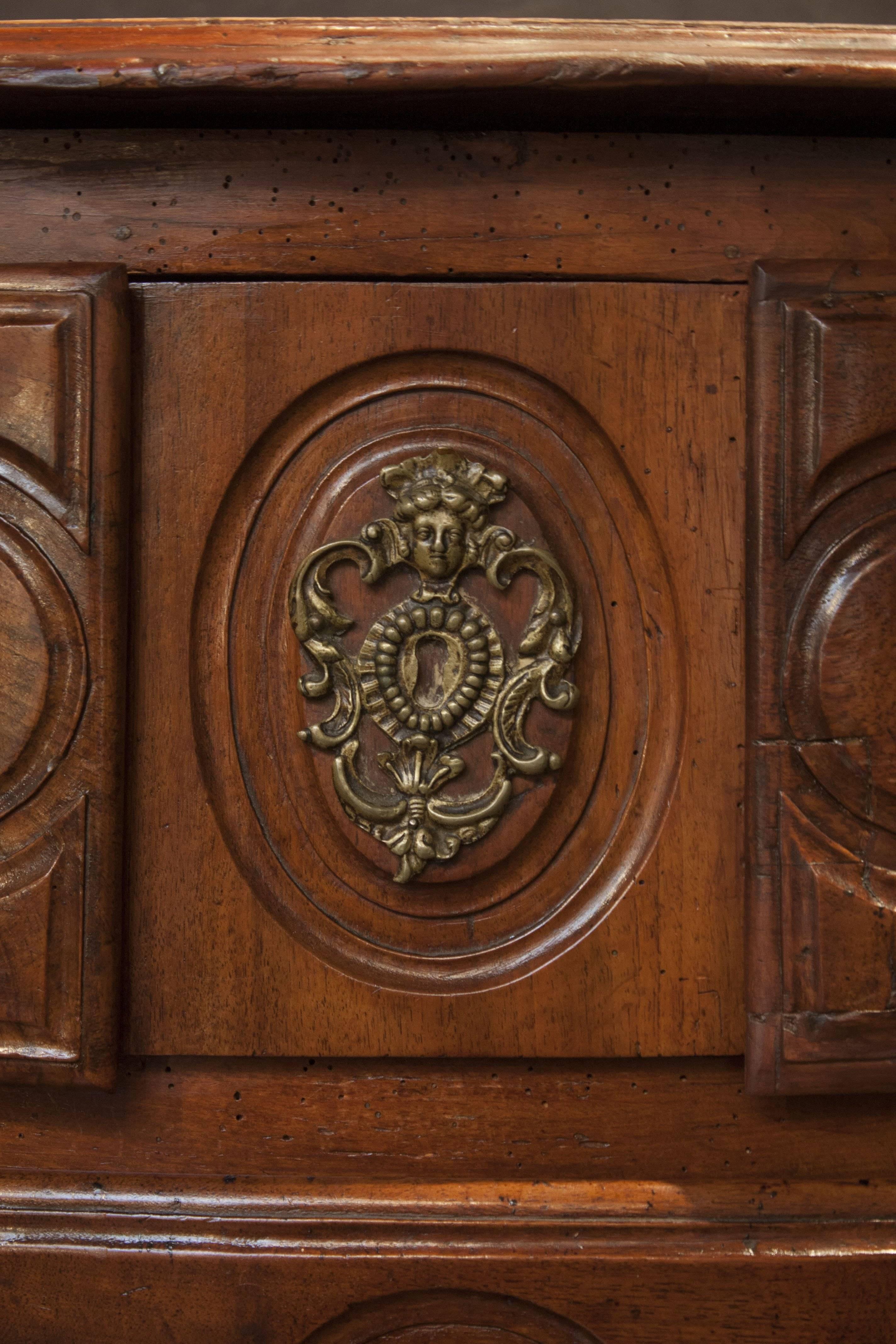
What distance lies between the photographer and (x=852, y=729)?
3.31 ft

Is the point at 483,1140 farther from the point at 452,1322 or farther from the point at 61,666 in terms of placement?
the point at 61,666

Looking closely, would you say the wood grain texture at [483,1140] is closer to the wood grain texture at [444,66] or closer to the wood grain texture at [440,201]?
the wood grain texture at [440,201]

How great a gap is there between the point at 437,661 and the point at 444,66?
0.59m

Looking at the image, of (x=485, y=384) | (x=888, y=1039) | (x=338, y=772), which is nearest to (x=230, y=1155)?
(x=338, y=772)

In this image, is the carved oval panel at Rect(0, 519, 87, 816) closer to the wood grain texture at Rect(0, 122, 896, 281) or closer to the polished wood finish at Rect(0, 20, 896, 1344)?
the polished wood finish at Rect(0, 20, 896, 1344)

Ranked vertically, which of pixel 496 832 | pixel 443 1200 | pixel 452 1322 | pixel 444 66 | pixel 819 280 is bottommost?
pixel 452 1322

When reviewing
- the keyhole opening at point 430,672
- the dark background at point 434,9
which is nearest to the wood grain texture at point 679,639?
the keyhole opening at point 430,672

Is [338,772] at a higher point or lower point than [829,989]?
higher

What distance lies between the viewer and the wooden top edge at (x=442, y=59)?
0.94 metres

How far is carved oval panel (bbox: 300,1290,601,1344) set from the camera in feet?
3.37

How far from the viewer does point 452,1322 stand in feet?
3.39

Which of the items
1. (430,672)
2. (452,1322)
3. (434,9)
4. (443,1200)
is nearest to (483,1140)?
(443,1200)

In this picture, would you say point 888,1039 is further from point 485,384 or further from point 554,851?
point 485,384

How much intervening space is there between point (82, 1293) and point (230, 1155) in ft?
0.68
